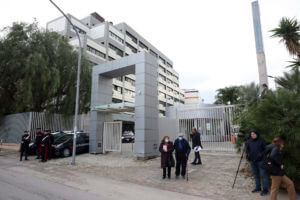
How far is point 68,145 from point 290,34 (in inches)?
557

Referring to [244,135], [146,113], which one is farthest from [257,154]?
[146,113]

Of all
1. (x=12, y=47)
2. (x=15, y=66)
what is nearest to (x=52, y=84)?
(x=15, y=66)

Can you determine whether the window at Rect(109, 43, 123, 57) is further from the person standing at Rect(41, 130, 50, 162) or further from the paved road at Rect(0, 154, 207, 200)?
the paved road at Rect(0, 154, 207, 200)

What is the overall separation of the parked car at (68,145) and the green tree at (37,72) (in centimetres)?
557

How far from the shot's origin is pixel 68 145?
42.3ft

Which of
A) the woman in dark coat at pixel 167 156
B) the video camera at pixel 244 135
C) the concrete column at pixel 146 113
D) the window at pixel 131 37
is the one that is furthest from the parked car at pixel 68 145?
the window at pixel 131 37

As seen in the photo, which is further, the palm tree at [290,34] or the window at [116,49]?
the window at [116,49]

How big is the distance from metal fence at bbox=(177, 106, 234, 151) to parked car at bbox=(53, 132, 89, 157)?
6899 mm

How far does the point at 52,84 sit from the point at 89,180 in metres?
12.6

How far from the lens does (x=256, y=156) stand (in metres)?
5.45

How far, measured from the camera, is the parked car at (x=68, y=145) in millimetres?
12325

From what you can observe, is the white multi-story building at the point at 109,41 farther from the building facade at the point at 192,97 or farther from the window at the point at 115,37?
the building facade at the point at 192,97

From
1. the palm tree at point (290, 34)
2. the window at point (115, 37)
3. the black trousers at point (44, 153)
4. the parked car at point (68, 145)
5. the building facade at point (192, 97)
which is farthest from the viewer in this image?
the building facade at point (192, 97)

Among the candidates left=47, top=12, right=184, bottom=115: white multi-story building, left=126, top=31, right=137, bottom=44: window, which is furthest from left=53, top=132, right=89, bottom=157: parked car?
left=126, top=31, right=137, bottom=44: window
